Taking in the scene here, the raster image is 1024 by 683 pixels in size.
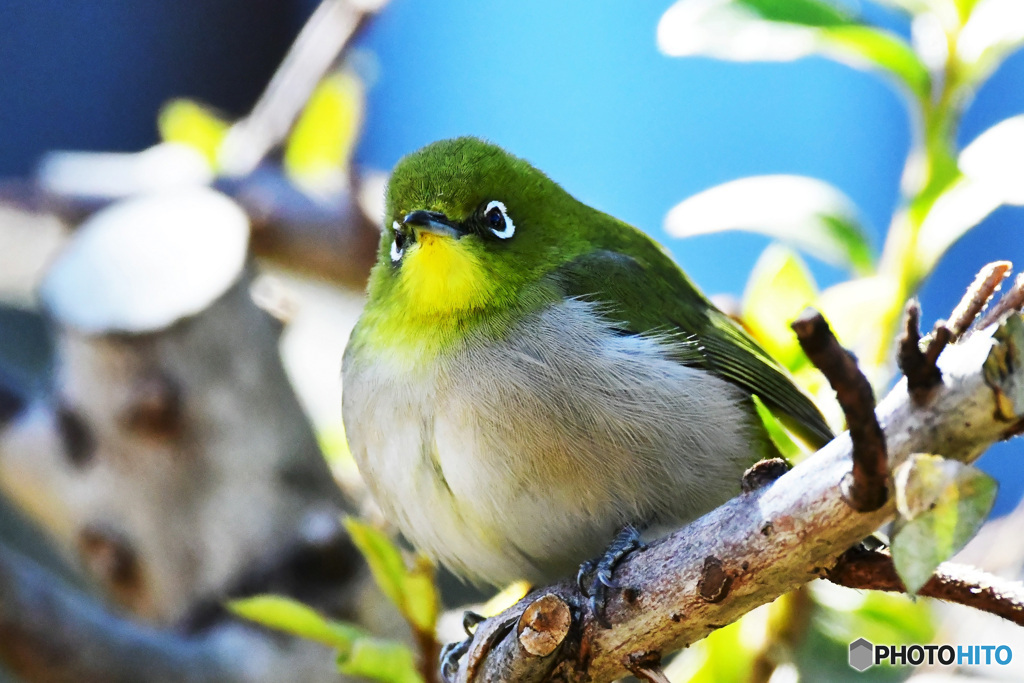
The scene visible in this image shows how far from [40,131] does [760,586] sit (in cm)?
488

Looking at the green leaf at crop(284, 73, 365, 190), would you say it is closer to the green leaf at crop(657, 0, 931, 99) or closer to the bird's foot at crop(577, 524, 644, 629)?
the green leaf at crop(657, 0, 931, 99)

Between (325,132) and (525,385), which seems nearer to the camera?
(525,385)

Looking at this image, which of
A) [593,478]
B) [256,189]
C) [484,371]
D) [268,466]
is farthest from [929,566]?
[256,189]

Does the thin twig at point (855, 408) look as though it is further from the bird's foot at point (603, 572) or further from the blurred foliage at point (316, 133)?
the blurred foliage at point (316, 133)

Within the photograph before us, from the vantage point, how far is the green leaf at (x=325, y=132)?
3039 mm

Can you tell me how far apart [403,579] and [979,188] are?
128 centimetres

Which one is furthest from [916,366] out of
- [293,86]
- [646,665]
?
[293,86]

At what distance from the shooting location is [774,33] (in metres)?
1.86

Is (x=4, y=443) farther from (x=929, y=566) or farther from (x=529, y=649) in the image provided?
(x=929, y=566)

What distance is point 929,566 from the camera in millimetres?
873

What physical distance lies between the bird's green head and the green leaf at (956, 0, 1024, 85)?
2.85 ft

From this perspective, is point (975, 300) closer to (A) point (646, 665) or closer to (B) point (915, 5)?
(A) point (646, 665)

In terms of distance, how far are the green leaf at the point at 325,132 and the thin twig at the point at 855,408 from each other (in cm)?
243

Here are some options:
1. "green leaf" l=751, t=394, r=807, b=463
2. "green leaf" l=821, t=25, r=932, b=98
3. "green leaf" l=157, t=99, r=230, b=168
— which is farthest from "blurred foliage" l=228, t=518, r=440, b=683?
"green leaf" l=157, t=99, r=230, b=168
